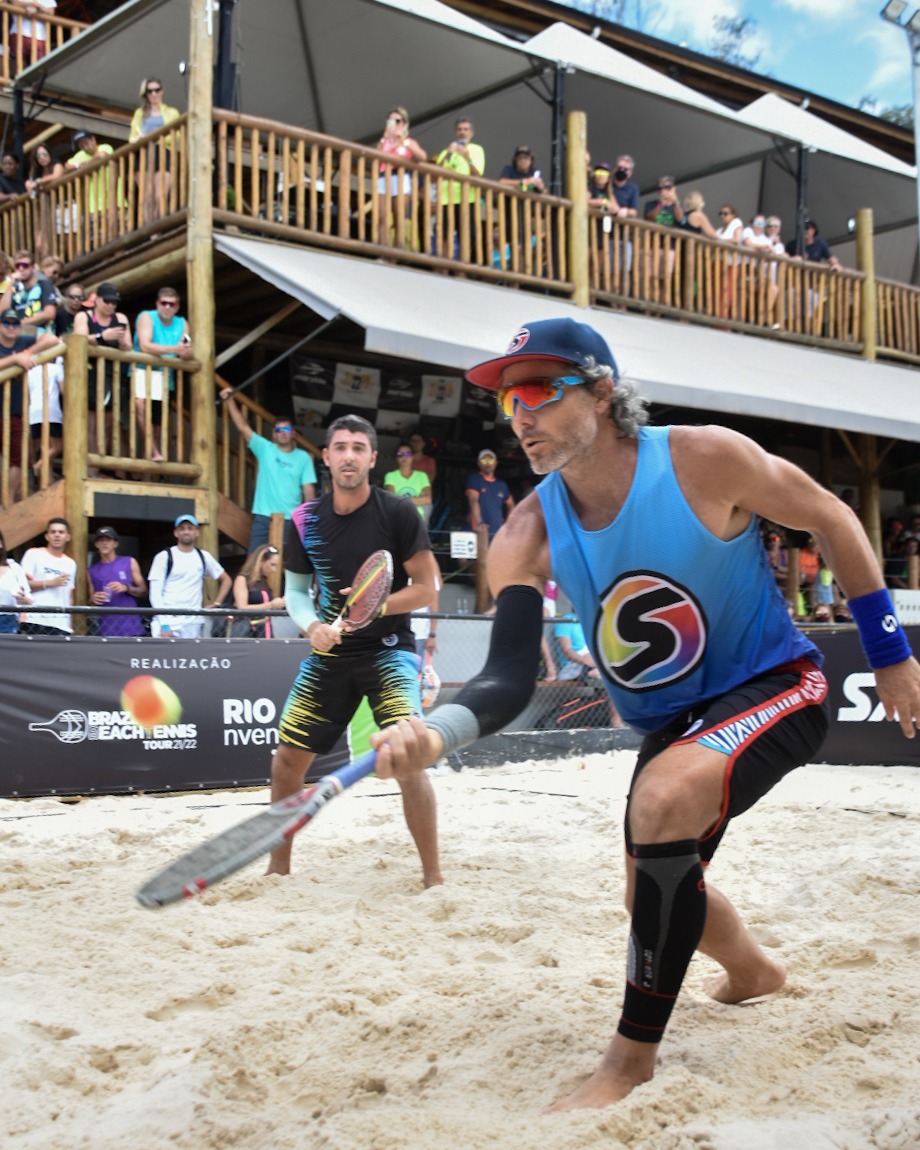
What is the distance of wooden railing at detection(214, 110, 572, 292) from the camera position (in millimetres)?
11438

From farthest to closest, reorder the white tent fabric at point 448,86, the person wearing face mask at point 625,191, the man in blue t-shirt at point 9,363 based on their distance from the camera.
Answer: the person wearing face mask at point 625,191
the white tent fabric at point 448,86
the man in blue t-shirt at point 9,363

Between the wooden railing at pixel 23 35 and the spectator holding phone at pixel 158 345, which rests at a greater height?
the wooden railing at pixel 23 35

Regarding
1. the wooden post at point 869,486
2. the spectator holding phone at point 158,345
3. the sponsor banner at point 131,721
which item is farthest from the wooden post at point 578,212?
the sponsor banner at point 131,721

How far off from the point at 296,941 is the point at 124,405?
27.1 ft

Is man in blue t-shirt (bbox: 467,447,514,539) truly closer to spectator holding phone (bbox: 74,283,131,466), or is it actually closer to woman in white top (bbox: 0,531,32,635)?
spectator holding phone (bbox: 74,283,131,466)

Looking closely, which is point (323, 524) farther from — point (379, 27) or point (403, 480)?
point (379, 27)

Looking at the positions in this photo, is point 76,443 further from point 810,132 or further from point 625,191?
point 810,132

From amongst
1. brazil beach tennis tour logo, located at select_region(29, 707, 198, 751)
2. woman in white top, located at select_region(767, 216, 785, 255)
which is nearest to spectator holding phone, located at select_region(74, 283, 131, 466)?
brazil beach tennis tour logo, located at select_region(29, 707, 198, 751)

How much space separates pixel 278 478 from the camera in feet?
34.8

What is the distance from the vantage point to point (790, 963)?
3.74m

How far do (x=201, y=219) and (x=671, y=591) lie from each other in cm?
940

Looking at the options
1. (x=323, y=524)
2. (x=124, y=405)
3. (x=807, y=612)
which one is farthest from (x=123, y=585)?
(x=807, y=612)

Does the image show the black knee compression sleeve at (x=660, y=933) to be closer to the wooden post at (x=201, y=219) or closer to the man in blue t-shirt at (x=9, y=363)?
the man in blue t-shirt at (x=9, y=363)

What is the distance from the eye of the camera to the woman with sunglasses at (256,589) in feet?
28.6
